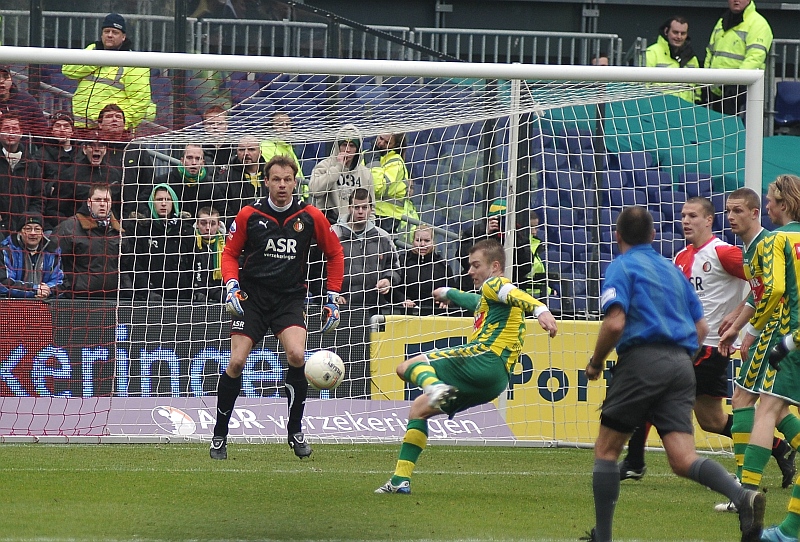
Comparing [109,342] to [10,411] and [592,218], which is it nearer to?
→ [10,411]

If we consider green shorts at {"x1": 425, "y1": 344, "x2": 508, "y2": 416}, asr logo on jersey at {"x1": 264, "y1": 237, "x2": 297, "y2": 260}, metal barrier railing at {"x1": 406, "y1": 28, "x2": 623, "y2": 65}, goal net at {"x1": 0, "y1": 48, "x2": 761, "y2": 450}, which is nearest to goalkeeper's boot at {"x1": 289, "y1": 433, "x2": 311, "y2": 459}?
asr logo on jersey at {"x1": 264, "y1": 237, "x2": 297, "y2": 260}

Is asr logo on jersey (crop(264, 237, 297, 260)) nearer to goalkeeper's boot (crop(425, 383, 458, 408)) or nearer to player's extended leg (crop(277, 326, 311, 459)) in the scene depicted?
player's extended leg (crop(277, 326, 311, 459))

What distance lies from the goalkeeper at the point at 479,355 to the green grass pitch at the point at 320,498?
347mm

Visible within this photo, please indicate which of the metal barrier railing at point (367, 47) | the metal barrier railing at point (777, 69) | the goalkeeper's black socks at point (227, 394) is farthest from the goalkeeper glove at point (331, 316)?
the metal barrier railing at point (777, 69)

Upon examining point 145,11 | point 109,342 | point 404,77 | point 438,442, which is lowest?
point 438,442

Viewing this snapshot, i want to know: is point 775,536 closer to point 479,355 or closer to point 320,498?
point 479,355

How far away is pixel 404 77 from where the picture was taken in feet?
32.2

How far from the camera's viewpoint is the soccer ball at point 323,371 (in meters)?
8.48

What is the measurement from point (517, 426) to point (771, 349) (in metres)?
4.35

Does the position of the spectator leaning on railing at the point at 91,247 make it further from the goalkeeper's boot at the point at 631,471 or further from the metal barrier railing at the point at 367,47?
the goalkeeper's boot at the point at 631,471

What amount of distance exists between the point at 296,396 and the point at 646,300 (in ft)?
13.6

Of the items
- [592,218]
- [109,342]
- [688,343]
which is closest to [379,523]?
[688,343]

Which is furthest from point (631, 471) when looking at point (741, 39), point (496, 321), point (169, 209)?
point (741, 39)

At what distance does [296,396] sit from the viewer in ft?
29.1
